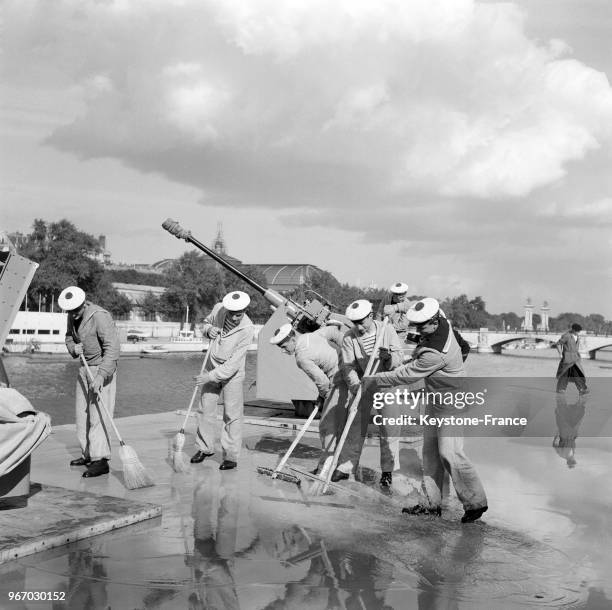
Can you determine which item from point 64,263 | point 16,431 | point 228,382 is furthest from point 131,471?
point 64,263

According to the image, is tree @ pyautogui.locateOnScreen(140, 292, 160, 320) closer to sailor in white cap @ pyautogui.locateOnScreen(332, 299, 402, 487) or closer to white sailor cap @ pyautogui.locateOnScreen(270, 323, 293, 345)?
white sailor cap @ pyautogui.locateOnScreen(270, 323, 293, 345)

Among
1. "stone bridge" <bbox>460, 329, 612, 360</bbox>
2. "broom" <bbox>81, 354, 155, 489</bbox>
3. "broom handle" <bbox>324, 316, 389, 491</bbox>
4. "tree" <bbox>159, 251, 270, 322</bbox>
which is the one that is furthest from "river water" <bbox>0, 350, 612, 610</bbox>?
"tree" <bbox>159, 251, 270, 322</bbox>

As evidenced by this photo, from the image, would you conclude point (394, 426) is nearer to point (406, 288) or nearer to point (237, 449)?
point (237, 449)

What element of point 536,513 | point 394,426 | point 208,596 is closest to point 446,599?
point 208,596

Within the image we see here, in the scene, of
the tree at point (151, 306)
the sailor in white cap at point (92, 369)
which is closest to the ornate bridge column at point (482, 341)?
the tree at point (151, 306)

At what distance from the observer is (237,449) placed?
26.4 ft

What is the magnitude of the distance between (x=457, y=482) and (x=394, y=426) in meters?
1.48

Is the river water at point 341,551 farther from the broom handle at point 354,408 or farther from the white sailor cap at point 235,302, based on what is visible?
the white sailor cap at point 235,302

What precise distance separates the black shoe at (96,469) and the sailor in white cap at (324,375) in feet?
6.59

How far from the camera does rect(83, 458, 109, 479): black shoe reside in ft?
24.5

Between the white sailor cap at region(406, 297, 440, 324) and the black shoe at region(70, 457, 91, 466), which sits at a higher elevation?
the white sailor cap at region(406, 297, 440, 324)

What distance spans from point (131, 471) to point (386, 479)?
2.39 metres

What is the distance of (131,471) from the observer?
22.9 ft

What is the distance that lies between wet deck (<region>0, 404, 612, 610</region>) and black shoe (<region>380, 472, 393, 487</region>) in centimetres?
8
